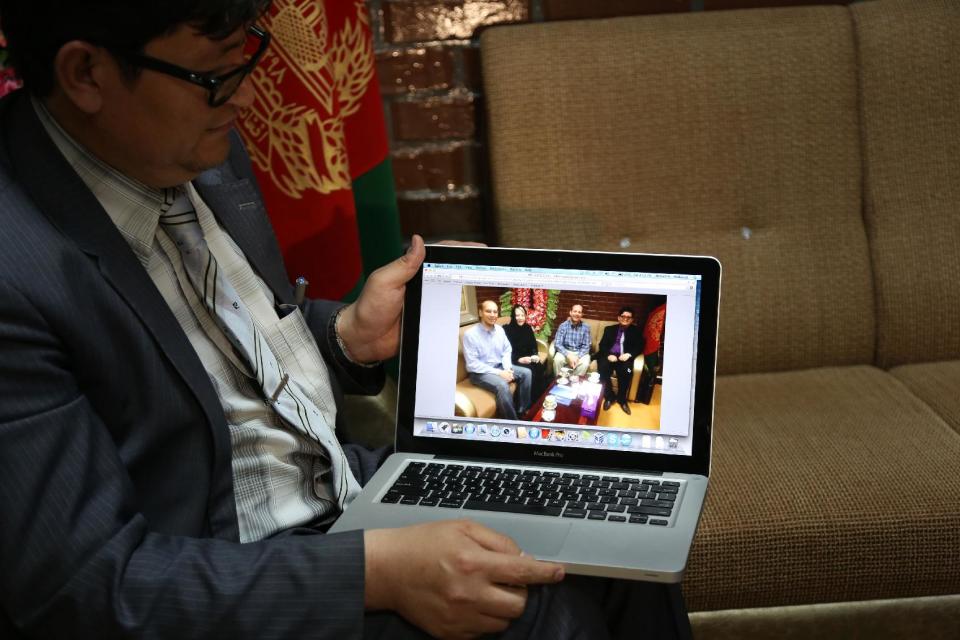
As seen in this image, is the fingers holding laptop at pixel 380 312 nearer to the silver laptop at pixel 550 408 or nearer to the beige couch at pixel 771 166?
the silver laptop at pixel 550 408

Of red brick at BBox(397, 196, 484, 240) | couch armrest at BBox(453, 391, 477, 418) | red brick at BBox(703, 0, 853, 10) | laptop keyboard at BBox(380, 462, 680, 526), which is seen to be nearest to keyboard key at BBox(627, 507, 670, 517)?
laptop keyboard at BBox(380, 462, 680, 526)

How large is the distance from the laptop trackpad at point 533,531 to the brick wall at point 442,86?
0.91 metres

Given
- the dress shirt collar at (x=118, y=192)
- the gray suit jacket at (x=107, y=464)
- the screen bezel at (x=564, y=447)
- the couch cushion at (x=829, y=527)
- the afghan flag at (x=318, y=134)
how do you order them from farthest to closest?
the afghan flag at (x=318, y=134)
the couch cushion at (x=829, y=527)
the screen bezel at (x=564, y=447)
the dress shirt collar at (x=118, y=192)
the gray suit jacket at (x=107, y=464)

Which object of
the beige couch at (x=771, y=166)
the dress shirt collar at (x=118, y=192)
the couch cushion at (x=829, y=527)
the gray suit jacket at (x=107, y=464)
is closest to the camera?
the gray suit jacket at (x=107, y=464)

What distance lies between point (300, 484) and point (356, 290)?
1.80ft

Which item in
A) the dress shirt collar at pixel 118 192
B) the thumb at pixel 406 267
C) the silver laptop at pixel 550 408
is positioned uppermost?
the dress shirt collar at pixel 118 192

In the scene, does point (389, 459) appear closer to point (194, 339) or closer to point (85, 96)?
point (194, 339)

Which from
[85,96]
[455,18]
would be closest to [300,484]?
[85,96]

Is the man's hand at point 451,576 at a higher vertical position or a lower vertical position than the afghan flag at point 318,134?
lower

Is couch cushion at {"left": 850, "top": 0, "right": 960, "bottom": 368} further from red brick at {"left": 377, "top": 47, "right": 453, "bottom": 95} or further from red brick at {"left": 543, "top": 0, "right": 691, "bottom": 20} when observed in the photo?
red brick at {"left": 377, "top": 47, "right": 453, "bottom": 95}

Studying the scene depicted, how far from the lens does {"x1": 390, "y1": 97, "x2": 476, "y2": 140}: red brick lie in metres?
1.70

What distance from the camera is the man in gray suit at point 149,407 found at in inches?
29.6

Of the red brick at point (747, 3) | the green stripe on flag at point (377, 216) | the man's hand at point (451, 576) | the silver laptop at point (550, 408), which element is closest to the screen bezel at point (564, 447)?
the silver laptop at point (550, 408)

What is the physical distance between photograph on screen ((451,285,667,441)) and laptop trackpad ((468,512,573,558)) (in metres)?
0.13
